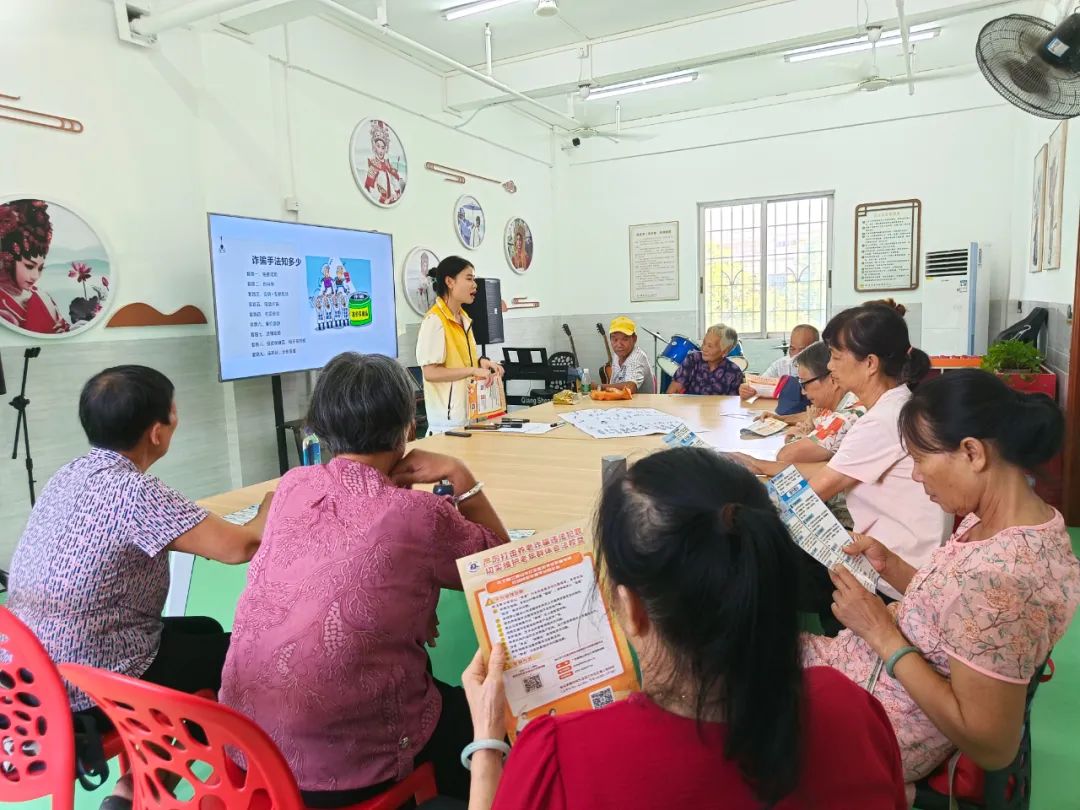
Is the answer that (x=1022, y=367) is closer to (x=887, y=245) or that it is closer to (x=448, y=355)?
(x=887, y=245)

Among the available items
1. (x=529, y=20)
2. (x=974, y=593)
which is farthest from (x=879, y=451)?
(x=529, y=20)

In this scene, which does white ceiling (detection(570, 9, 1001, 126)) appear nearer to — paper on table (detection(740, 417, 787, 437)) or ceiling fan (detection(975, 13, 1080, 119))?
ceiling fan (detection(975, 13, 1080, 119))

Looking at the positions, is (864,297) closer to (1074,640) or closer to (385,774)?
(1074,640)

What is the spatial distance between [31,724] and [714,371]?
4.13 metres

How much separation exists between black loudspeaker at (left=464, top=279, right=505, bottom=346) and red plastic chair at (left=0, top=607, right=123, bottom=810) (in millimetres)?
5049

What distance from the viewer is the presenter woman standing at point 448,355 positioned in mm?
3629

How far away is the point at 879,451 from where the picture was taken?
1.82 metres

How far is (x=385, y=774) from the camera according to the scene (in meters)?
1.18

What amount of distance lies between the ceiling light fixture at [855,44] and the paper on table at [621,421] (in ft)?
11.3

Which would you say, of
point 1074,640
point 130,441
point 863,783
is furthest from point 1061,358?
point 130,441

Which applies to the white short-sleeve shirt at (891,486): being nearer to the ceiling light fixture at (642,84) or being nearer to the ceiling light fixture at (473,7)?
the ceiling light fixture at (473,7)

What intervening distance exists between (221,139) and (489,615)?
4192 mm

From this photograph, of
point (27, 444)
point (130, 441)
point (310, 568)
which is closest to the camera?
point (310, 568)

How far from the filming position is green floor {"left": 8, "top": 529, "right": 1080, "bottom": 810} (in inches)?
76.7
